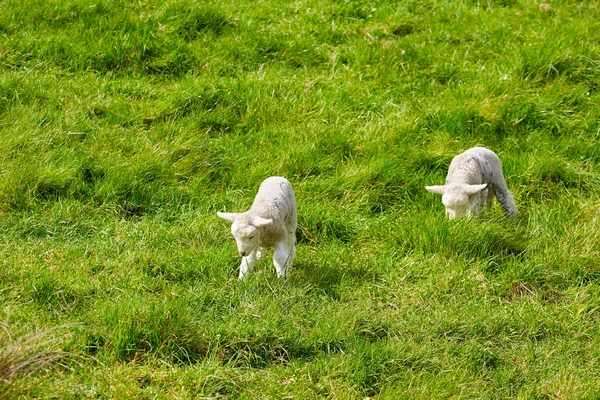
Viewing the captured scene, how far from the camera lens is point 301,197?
7.38m

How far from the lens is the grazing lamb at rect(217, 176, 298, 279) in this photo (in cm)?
582

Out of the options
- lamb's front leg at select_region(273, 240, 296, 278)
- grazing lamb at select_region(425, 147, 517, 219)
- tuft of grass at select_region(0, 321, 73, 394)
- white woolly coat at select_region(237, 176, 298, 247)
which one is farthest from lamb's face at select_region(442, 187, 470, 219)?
tuft of grass at select_region(0, 321, 73, 394)

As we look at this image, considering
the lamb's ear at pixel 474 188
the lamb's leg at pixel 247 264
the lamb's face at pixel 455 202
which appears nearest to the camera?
the lamb's leg at pixel 247 264

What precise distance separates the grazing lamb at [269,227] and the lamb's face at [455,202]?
1.25 meters

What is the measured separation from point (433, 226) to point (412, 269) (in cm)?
43

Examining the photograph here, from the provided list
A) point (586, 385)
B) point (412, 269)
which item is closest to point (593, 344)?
point (586, 385)

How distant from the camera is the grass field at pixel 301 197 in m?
5.35

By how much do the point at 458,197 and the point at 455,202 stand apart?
0.05 m

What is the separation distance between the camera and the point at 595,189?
7.66 m

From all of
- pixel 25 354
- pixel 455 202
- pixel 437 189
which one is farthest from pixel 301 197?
pixel 25 354

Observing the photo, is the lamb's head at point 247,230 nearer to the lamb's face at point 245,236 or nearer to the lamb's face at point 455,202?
the lamb's face at point 245,236

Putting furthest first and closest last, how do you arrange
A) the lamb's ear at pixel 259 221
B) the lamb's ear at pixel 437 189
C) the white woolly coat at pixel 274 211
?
the lamb's ear at pixel 437 189
the white woolly coat at pixel 274 211
the lamb's ear at pixel 259 221

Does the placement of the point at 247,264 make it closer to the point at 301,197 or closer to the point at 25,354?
the point at 301,197

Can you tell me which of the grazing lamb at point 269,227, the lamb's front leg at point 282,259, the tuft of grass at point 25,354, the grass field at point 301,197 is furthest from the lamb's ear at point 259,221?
the tuft of grass at point 25,354
